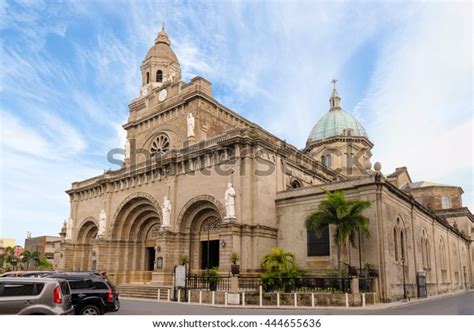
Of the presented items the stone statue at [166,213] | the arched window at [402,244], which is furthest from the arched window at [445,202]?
the stone statue at [166,213]

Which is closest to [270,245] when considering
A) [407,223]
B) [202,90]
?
[407,223]

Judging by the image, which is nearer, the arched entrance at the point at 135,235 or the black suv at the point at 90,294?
the black suv at the point at 90,294

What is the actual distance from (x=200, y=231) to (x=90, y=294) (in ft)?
56.5

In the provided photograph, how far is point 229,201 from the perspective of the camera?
28.8 m

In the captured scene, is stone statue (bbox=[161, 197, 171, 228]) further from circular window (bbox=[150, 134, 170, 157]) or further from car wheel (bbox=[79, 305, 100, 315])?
car wheel (bbox=[79, 305, 100, 315])

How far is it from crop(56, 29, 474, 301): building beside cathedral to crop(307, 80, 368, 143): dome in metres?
3.85

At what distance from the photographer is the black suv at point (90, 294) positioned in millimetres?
15820

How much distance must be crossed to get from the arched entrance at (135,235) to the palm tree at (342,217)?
17.5 metres

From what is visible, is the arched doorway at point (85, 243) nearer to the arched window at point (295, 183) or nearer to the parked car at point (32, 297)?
the arched window at point (295, 183)

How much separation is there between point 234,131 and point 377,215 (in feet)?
36.5

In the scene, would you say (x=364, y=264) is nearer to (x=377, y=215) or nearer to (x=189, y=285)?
(x=377, y=215)

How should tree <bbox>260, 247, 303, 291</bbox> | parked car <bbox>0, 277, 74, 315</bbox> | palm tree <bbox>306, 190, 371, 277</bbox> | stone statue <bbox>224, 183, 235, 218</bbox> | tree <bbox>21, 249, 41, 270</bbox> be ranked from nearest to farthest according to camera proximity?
parked car <bbox>0, 277, 74, 315</bbox> → tree <bbox>260, 247, 303, 291</bbox> → palm tree <bbox>306, 190, 371, 277</bbox> → stone statue <bbox>224, 183, 235, 218</bbox> → tree <bbox>21, 249, 41, 270</bbox>

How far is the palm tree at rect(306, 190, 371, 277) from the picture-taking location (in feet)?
81.3

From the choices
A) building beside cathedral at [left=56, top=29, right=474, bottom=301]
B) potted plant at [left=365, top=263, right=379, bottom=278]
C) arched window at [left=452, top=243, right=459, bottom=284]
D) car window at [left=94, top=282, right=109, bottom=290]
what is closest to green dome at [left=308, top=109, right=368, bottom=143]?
building beside cathedral at [left=56, top=29, right=474, bottom=301]
